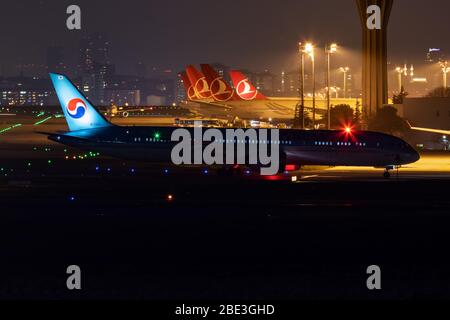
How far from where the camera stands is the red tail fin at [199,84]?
182 meters

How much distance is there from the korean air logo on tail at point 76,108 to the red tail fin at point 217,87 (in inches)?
4315

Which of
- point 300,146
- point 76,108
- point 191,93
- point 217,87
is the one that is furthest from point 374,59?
point 191,93

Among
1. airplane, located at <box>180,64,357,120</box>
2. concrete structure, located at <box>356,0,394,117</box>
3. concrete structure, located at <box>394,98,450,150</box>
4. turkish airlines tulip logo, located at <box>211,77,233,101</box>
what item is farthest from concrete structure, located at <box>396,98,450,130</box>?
turkish airlines tulip logo, located at <box>211,77,233,101</box>

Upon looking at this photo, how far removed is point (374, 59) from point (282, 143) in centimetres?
6107

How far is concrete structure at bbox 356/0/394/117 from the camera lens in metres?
117

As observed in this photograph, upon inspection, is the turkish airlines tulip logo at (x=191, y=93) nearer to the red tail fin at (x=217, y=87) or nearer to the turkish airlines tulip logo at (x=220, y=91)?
the red tail fin at (x=217, y=87)

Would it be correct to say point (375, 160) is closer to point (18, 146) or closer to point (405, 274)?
point (405, 274)

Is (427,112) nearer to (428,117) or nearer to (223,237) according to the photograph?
(428,117)

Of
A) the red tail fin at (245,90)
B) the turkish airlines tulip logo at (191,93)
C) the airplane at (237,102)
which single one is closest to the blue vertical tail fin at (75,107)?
the airplane at (237,102)

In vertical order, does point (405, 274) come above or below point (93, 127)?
below

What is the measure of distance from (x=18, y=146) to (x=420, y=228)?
7022 cm

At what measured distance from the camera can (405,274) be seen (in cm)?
2589

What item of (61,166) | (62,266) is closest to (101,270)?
(62,266)

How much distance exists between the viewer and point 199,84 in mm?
185250
